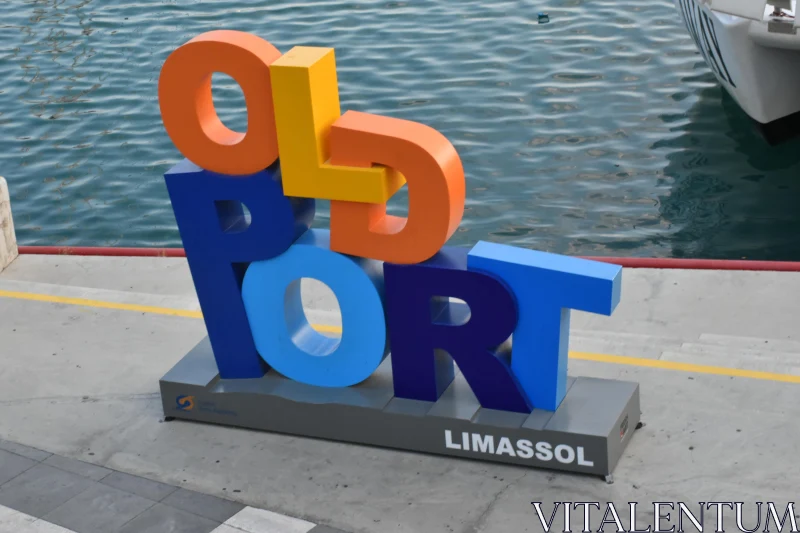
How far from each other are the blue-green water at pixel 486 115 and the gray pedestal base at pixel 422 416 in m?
5.35

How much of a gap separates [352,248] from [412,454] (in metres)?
A: 1.47

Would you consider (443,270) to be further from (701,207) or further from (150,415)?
(701,207)

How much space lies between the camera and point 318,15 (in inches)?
768

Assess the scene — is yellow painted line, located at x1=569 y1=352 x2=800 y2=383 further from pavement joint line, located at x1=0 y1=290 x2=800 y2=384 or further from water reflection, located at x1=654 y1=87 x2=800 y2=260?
water reflection, located at x1=654 y1=87 x2=800 y2=260

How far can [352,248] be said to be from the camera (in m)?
7.54

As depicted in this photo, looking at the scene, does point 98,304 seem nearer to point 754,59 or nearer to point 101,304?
point 101,304

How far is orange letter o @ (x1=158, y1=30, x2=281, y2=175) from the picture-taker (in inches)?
289

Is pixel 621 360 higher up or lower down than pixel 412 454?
higher up

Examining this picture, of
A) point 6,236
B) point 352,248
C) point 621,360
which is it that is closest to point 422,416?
point 352,248

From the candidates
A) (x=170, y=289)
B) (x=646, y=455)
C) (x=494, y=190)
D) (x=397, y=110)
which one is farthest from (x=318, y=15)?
(x=646, y=455)

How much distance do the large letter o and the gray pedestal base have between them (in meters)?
0.17

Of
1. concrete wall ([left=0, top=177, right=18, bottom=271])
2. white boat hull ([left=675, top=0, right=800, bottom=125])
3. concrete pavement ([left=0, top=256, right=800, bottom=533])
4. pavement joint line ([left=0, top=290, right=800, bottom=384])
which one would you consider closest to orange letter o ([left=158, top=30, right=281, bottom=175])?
A: concrete pavement ([left=0, top=256, right=800, bottom=533])

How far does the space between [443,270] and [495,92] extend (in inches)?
379
